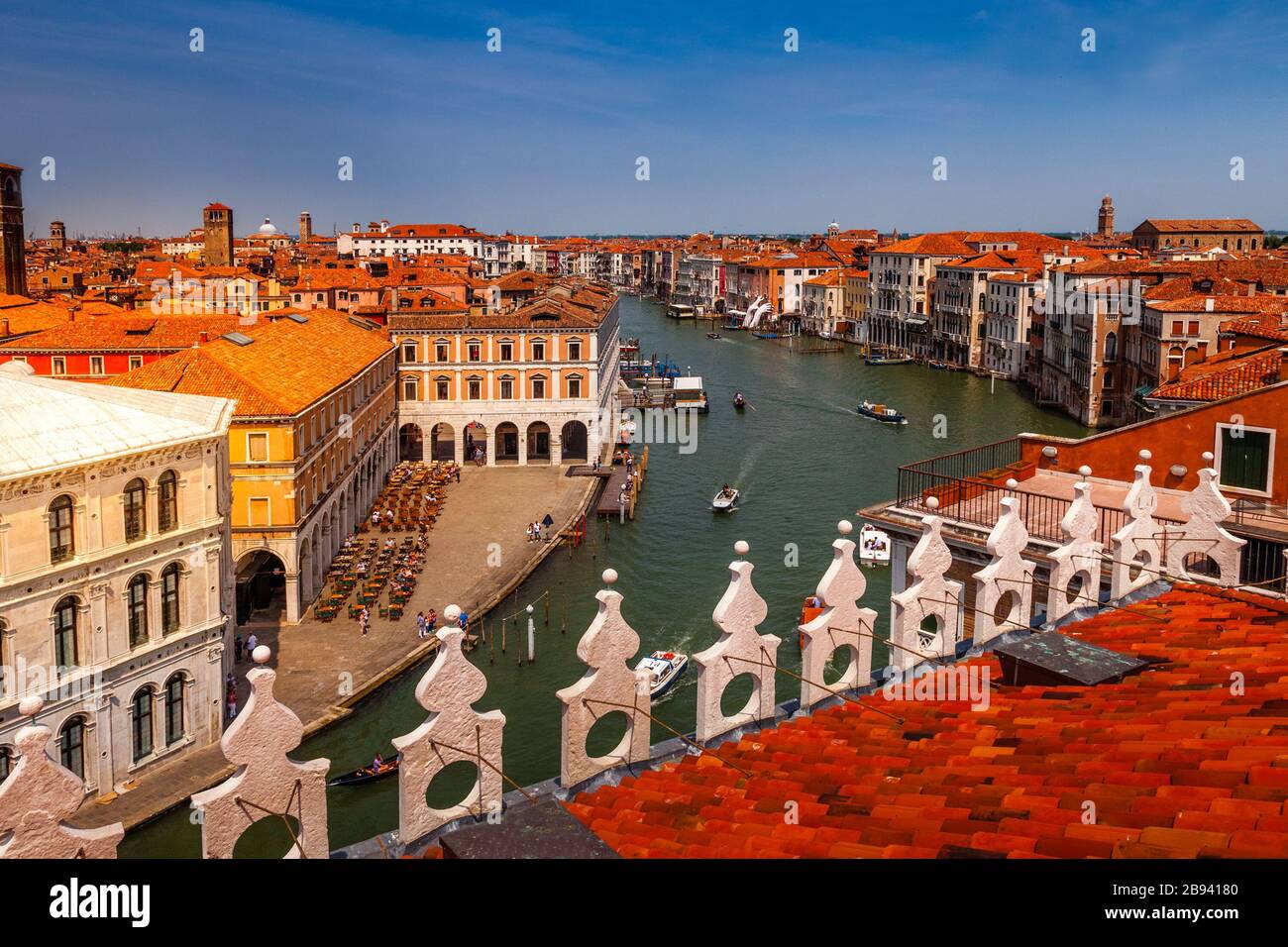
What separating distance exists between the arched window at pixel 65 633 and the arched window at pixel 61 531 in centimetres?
63

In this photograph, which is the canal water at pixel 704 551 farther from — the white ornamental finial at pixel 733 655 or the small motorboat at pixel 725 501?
the white ornamental finial at pixel 733 655

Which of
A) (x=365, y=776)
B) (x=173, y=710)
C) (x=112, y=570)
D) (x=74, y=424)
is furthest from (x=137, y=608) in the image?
(x=365, y=776)

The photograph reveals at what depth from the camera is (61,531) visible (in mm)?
15469

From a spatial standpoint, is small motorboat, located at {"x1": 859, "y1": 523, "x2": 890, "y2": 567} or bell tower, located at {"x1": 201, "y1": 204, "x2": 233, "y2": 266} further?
bell tower, located at {"x1": 201, "y1": 204, "x2": 233, "y2": 266}

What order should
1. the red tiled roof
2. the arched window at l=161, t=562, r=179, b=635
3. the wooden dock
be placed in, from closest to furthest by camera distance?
the red tiled roof
the arched window at l=161, t=562, r=179, b=635
the wooden dock

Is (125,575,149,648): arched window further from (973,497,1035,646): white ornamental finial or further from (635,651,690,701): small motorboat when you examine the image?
(973,497,1035,646): white ornamental finial

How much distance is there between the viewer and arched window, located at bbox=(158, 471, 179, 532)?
55.8 feet

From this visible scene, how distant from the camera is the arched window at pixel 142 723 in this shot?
55.5 feet

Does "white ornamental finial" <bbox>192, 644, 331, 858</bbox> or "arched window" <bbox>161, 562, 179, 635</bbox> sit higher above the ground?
"white ornamental finial" <bbox>192, 644, 331, 858</bbox>

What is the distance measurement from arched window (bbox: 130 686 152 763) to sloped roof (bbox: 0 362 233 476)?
3.68 m

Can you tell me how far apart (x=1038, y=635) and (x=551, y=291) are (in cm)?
5600

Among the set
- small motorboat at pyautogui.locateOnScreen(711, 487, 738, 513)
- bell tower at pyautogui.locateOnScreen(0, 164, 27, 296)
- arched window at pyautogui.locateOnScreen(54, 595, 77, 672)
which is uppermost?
bell tower at pyautogui.locateOnScreen(0, 164, 27, 296)

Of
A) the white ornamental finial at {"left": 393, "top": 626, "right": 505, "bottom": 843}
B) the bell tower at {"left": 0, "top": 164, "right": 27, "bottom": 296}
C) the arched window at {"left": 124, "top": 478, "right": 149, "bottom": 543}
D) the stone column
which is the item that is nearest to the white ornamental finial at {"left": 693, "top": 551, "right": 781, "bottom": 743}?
the white ornamental finial at {"left": 393, "top": 626, "right": 505, "bottom": 843}
